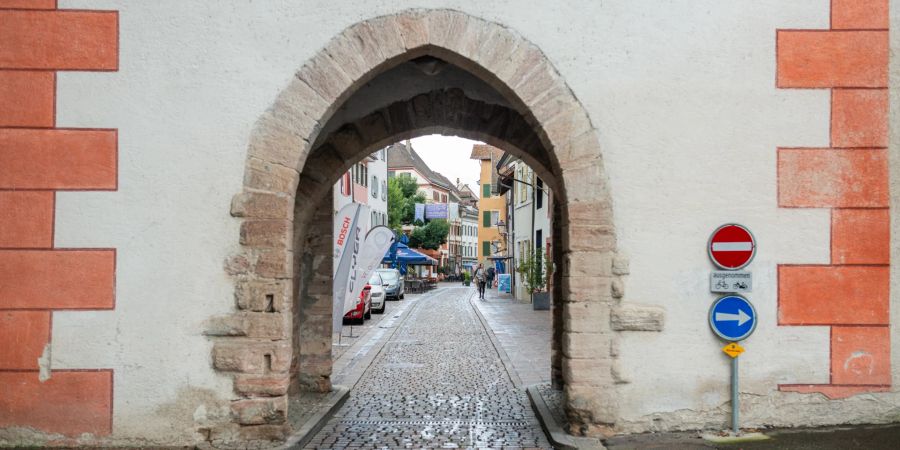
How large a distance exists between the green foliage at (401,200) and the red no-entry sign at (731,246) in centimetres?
5224

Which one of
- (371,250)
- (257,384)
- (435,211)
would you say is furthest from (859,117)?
(435,211)

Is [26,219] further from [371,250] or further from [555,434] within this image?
[371,250]

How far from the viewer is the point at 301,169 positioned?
21.5 ft

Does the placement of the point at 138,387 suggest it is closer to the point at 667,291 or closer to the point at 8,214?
the point at 8,214

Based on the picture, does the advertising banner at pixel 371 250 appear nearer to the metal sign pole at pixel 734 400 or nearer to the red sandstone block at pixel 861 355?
the metal sign pole at pixel 734 400

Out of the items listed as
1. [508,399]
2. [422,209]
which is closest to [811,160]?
[508,399]

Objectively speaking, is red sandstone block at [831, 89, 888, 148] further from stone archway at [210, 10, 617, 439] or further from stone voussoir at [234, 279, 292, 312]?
stone voussoir at [234, 279, 292, 312]

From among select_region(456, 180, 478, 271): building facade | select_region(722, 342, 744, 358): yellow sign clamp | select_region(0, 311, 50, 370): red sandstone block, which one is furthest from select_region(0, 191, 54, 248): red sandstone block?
select_region(456, 180, 478, 271): building facade

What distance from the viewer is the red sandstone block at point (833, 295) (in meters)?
6.47

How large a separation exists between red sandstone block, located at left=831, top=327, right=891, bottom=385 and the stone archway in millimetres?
1822

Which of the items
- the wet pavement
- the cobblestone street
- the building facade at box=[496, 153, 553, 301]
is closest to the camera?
the wet pavement

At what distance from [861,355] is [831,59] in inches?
94.1

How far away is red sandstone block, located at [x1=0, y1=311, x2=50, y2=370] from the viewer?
6.28m

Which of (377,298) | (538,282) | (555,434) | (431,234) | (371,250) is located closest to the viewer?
(555,434)
